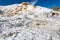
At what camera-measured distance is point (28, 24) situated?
454 centimetres

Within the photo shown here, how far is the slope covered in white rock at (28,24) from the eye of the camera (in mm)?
3971

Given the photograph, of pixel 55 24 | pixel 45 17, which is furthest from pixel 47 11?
pixel 55 24

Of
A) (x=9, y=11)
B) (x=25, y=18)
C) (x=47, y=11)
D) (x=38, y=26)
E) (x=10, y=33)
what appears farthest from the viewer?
(x=9, y=11)

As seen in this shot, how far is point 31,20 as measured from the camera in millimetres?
4711

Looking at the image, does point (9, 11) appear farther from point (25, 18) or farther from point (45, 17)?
point (45, 17)

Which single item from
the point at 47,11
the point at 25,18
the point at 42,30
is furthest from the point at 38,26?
the point at 47,11

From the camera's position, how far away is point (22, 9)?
543 centimetres

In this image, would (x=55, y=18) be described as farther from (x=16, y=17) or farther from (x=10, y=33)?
(x=10, y=33)

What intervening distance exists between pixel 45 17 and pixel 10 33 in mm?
1521

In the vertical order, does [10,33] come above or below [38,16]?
below

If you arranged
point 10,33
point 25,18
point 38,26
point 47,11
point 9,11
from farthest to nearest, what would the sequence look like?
1. point 9,11
2. point 47,11
3. point 25,18
4. point 38,26
5. point 10,33

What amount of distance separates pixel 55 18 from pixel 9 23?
1641mm

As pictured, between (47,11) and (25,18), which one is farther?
(47,11)

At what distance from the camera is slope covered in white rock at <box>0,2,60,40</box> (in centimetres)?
397
